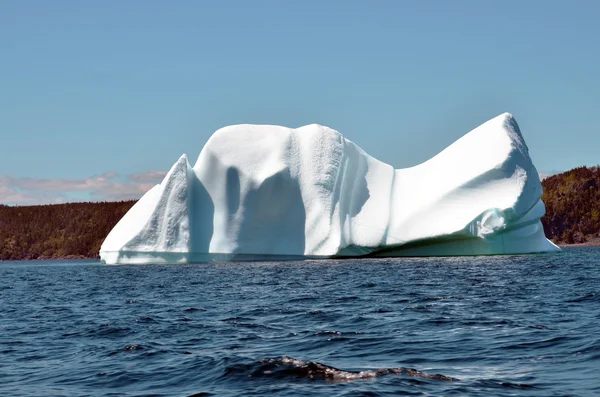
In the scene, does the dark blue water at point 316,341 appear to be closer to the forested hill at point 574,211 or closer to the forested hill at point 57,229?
the forested hill at point 574,211

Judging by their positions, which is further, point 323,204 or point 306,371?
point 323,204

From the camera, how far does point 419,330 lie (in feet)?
39.1

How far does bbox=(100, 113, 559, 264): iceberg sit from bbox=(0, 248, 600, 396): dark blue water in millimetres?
13563

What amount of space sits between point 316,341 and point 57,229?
11254 cm

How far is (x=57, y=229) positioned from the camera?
382 ft

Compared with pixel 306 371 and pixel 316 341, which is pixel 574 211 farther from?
pixel 306 371

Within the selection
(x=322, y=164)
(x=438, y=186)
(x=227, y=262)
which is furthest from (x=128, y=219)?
(x=438, y=186)

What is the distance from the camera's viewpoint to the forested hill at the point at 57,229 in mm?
109500

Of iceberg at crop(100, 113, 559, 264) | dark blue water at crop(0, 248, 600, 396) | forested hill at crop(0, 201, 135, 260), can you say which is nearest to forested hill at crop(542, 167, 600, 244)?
iceberg at crop(100, 113, 559, 264)

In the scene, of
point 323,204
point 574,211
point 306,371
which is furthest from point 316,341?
point 574,211

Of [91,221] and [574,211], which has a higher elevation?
[91,221]

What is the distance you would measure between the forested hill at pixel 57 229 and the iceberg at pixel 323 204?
7448 centimetres

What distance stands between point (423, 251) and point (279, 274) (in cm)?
1208

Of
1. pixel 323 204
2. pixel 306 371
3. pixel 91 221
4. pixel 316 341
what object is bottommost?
pixel 306 371
